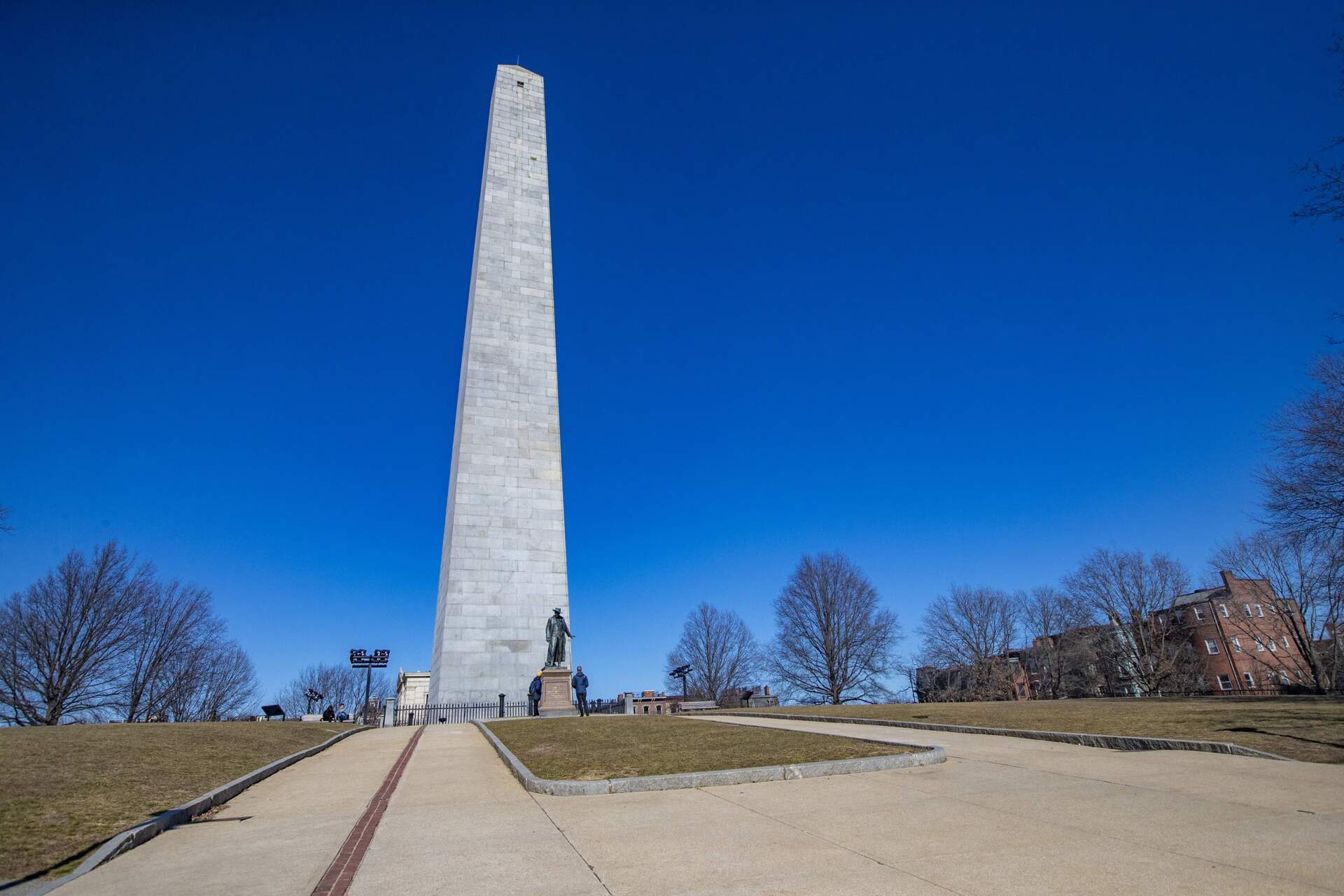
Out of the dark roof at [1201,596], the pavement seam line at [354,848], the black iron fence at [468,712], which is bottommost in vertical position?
the pavement seam line at [354,848]

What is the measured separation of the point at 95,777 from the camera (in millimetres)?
10156

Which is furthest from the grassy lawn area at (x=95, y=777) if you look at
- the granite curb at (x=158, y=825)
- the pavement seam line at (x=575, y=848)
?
the pavement seam line at (x=575, y=848)

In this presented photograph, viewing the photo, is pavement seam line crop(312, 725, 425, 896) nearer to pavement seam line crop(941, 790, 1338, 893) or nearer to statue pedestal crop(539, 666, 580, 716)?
pavement seam line crop(941, 790, 1338, 893)

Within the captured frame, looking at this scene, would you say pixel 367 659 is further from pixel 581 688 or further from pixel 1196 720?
pixel 1196 720

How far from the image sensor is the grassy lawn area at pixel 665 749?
379 inches

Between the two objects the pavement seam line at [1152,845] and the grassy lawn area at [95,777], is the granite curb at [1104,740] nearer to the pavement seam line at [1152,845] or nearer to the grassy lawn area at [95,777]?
the pavement seam line at [1152,845]

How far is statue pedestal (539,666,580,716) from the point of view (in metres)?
25.8

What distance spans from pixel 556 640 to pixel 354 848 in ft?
68.2

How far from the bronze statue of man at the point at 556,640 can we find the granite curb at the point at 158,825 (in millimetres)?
14110

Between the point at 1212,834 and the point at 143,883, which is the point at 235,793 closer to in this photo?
the point at 143,883

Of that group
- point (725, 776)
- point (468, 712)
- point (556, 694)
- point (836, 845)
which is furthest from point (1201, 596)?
point (836, 845)

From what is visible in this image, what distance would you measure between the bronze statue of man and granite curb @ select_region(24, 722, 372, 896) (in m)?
14.1

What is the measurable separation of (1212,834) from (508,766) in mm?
9553

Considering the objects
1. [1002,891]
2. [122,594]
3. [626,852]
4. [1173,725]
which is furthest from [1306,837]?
[122,594]
